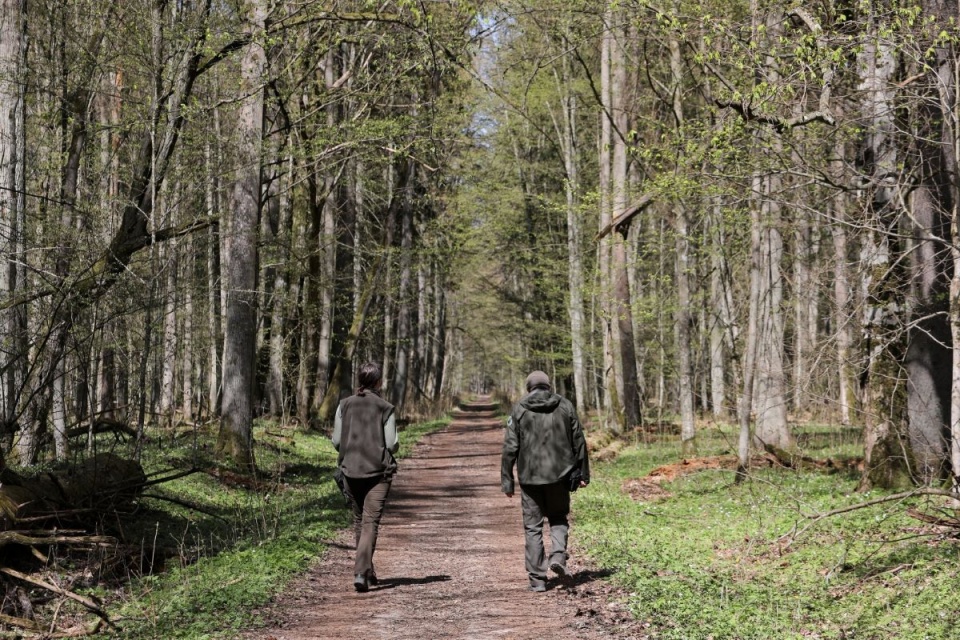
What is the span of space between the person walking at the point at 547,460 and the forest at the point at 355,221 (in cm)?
226

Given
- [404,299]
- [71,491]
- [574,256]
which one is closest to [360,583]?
[71,491]

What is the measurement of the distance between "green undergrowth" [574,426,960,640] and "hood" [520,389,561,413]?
1.74m

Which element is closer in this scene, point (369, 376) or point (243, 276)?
point (369, 376)

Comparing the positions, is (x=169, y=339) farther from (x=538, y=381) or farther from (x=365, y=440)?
(x=538, y=381)

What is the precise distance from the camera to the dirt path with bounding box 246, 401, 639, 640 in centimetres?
680

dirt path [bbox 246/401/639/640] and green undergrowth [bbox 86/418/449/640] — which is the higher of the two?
green undergrowth [bbox 86/418/449/640]

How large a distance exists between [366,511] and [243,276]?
30.8 feet

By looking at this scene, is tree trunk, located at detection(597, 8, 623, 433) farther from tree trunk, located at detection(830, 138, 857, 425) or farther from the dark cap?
the dark cap

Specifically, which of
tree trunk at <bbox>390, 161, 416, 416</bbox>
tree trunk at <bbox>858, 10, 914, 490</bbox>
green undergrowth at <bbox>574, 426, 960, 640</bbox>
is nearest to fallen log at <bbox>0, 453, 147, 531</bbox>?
green undergrowth at <bbox>574, 426, 960, 640</bbox>

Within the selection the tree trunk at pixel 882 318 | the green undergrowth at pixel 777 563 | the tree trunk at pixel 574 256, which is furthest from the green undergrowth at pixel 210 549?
the tree trunk at pixel 574 256

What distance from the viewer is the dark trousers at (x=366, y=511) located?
829cm

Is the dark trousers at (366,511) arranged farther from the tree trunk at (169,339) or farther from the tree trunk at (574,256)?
the tree trunk at (574,256)

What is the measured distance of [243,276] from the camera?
16.8m

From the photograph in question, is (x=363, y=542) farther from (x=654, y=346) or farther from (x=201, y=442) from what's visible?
(x=654, y=346)
